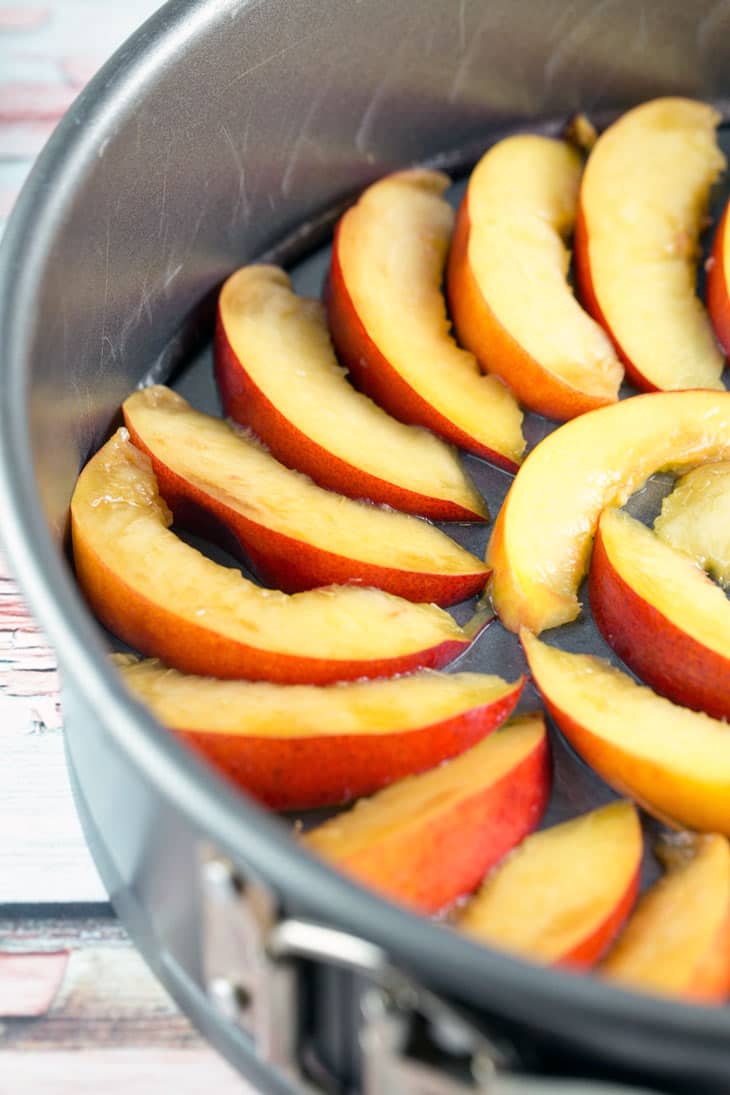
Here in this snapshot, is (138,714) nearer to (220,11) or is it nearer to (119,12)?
(220,11)

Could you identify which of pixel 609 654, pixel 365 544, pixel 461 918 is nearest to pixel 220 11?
pixel 365 544

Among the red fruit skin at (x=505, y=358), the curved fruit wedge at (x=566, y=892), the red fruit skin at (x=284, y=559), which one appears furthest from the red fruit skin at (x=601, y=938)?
the red fruit skin at (x=505, y=358)

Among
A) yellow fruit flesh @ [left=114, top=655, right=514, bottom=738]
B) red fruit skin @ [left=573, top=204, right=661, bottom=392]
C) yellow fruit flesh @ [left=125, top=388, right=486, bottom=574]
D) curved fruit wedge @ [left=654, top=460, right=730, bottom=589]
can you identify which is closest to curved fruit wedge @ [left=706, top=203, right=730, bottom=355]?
red fruit skin @ [left=573, top=204, right=661, bottom=392]

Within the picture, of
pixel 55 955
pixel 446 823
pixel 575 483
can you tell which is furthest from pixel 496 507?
pixel 55 955

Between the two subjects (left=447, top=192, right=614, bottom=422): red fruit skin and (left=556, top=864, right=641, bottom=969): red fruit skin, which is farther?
(left=447, top=192, right=614, bottom=422): red fruit skin

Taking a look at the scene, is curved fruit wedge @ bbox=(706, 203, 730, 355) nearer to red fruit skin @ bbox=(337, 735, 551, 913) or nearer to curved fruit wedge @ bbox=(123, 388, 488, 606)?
curved fruit wedge @ bbox=(123, 388, 488, 606)
